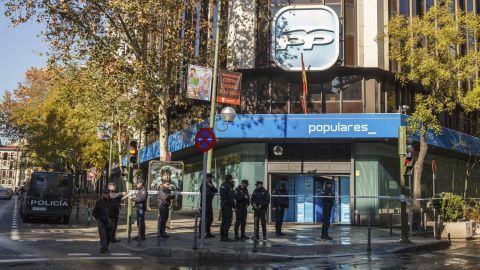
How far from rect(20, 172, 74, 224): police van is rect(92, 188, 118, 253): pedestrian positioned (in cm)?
1164

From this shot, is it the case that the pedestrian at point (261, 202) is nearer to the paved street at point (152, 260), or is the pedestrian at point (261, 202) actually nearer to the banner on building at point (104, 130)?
the paved street at point (152, 260)

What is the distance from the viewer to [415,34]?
20.8 m

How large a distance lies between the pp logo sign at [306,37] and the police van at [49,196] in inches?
450

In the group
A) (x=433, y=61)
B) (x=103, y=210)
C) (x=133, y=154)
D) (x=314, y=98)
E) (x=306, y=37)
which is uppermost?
(x=306, y=37)

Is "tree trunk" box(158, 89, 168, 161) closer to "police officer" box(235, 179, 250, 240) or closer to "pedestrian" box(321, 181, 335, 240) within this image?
"police officer" box(235, 179, 250, 240)

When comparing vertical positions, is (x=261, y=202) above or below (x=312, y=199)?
below

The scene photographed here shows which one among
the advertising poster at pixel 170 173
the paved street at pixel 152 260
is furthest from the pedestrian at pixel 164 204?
the advertising poster at pixel 170 173

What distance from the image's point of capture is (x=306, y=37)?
22641mm

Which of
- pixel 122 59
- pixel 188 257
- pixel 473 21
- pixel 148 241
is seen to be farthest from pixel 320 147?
pixel 188 257

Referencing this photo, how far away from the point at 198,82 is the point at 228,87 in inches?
53.3

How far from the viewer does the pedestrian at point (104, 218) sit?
12039 mm

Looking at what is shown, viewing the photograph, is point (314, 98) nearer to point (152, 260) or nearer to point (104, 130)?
point (152, 260)

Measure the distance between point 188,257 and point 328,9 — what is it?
14.9 m

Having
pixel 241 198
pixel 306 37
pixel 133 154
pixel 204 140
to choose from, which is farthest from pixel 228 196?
pixel 306 37
